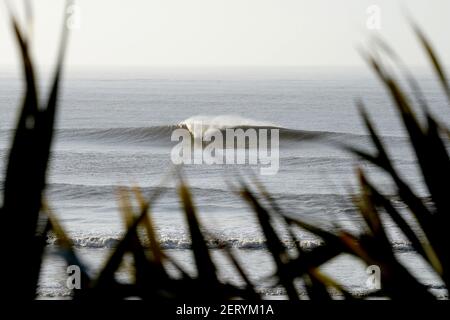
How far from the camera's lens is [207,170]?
823 inches

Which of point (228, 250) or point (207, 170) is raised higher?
point (207, 170)

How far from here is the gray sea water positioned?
10059 mm

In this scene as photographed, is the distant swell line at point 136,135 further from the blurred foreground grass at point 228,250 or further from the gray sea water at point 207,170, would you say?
the blurred foreground grass at point 228,250

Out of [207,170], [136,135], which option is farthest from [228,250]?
[136,135]

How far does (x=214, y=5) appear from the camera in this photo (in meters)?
46.5

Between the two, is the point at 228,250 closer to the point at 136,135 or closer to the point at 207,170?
the point at 207,170

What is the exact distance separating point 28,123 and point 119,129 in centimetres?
2882

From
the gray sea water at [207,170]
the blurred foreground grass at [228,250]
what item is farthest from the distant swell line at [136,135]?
the blurred foreground grass at [228,250]

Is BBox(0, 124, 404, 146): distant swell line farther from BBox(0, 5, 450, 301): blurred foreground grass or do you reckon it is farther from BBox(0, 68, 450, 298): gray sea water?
BBox(0, 5, 450, 301): blurred foreground grass

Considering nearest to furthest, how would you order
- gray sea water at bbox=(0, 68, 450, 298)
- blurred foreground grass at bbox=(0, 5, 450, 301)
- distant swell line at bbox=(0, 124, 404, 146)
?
blurred foreground grass at bbox=(0, 5, 450, 301) → gray sea water at bbox=(0, 68, 450, 298) → distant swell line at bbox=(0, 124, 404, 146)

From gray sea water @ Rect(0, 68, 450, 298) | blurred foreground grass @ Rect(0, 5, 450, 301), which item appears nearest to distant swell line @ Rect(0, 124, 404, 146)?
gray sea water @ Rect(0, 68, 450, 298)

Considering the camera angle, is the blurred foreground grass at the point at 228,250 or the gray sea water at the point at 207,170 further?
the gray sea water at the point at 207,170

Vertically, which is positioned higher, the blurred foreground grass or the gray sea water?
the gray sea water

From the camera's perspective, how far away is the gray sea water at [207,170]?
10059mm
